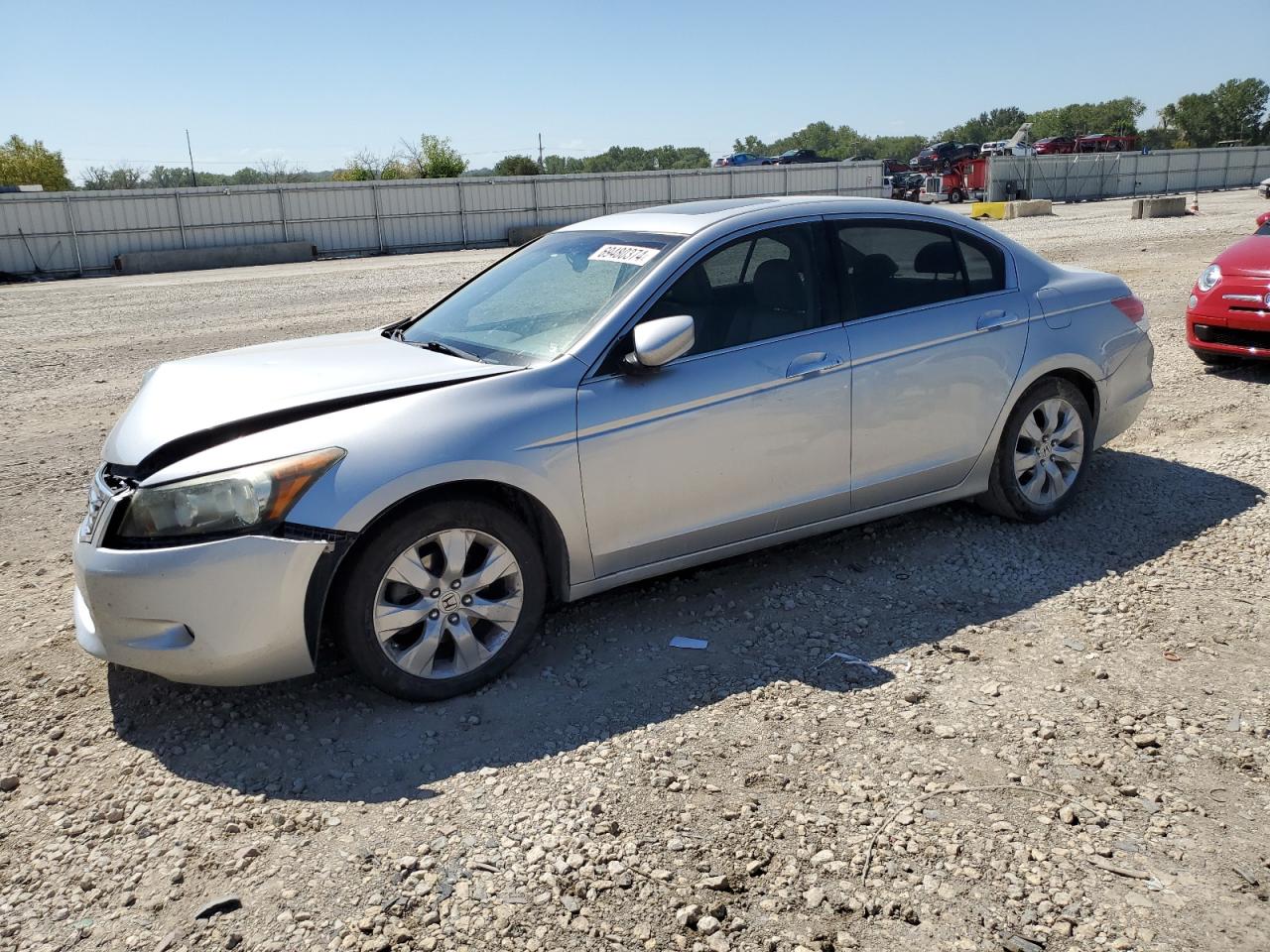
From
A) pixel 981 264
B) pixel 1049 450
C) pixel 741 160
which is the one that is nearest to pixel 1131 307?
pixel 1049 450

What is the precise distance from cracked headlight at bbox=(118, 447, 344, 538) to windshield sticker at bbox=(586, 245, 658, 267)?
178 centimetres

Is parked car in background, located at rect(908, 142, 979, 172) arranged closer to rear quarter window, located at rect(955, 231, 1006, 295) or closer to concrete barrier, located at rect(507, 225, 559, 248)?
concrete barrier, located at rect(507, 225, 559, 248)

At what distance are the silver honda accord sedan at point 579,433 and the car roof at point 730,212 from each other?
0.02 m

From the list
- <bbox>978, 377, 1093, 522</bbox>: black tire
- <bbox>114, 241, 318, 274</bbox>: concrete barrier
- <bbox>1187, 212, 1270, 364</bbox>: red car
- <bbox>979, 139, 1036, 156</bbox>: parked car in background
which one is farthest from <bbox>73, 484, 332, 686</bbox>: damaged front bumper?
<bbox>979, 139, 1036, 156</bbox>: parked car in background

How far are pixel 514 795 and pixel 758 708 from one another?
39.0 inches

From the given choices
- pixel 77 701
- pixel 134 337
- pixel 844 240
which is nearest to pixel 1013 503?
pixel 844 240

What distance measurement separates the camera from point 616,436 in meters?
4.05

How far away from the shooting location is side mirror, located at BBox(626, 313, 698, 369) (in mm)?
4023

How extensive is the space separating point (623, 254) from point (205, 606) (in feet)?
7.56

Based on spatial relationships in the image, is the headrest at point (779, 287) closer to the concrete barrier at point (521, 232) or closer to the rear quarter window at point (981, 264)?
the rear quarter window at point (981, 264)

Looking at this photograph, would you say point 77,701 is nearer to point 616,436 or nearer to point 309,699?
point 309,699

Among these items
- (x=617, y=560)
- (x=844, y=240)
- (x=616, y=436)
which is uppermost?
(x=844, y=240)

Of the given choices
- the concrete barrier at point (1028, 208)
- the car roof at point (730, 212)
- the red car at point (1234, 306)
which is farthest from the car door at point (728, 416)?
the concrete barrier at point (1028, 208)

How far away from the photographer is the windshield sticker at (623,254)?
447 cm
